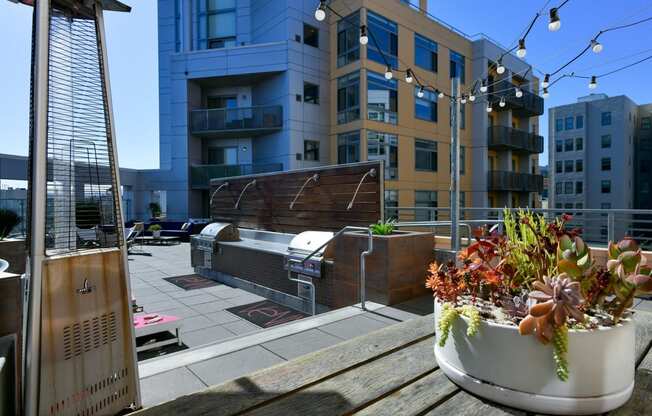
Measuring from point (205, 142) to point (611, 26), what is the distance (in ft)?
54.9

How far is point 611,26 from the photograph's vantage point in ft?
18.5

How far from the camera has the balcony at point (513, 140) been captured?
19.7 meters

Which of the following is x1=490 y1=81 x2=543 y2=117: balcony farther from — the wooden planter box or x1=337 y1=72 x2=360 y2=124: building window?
the wooden planter box

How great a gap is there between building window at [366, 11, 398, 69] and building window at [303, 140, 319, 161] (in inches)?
166

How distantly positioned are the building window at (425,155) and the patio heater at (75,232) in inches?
627

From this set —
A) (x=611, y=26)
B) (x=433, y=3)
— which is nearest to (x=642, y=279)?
(x=611, y=26)

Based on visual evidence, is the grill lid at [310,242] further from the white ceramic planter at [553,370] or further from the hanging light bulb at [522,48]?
the white ceramic planter at [553,370]

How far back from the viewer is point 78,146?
1.75m

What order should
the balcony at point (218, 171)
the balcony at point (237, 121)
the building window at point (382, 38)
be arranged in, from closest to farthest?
the building window at point (382, 38) → the balcony at point (237, 121) → the balcony at point (218, 171)

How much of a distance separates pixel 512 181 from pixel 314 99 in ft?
37.8

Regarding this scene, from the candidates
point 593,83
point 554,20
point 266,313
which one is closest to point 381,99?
point 593,83

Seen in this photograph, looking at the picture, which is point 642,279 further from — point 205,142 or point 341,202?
point 205,142

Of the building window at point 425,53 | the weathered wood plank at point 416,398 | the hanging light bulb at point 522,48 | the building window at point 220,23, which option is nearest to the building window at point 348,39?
A: the building window at point 425,53

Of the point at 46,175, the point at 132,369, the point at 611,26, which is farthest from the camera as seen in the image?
the point at 611,26
